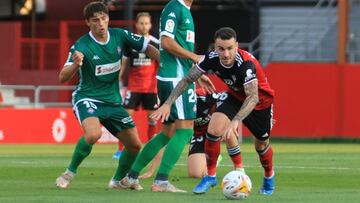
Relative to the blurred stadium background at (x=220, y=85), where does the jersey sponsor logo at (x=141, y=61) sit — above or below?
above

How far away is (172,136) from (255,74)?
47.3 inches

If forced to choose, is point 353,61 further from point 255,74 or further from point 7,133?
point 255,74

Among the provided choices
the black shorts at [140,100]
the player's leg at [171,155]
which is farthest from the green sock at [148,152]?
the black shorts at [140,100]

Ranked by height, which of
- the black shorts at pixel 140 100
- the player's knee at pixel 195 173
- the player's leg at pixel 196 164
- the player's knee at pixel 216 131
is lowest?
the black shorts at pixel 140 100

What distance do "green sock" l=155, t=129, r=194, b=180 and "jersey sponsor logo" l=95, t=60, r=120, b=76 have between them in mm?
1056

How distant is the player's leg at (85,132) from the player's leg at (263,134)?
1.63 meters

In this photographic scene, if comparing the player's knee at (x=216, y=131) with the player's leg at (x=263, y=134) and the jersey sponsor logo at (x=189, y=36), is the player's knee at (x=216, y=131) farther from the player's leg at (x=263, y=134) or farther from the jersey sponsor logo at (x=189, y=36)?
the jersey sponsor logo at (x=189, y=36)

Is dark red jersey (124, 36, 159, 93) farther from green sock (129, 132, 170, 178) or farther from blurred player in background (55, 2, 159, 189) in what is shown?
green sock (129, 132, 170, 178)

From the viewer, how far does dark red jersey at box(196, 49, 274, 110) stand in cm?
1165

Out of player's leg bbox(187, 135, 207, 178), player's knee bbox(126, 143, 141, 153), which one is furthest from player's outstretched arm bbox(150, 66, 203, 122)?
player's leg bbox(187, 135, 207, 178)

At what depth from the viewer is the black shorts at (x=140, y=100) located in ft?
65.6

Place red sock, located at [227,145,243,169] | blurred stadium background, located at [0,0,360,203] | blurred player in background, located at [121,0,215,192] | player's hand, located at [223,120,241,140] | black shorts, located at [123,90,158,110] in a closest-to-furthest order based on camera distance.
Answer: player's hand, located at [223,120,241,140], blurred player in background, located at [121,0,215,192], red sock, located at [227,145,243,169], blurred stadium background, located at [0,0,360,203], black shorts, located at [123,90,158,110]

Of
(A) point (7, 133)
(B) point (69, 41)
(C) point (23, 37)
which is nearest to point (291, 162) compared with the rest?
(A) point (7, 133)

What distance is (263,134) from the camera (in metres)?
12.1
